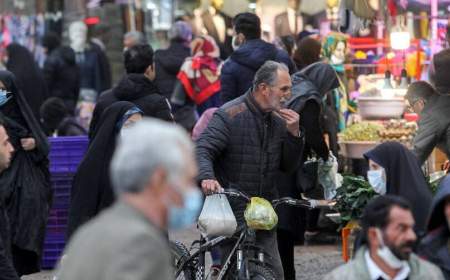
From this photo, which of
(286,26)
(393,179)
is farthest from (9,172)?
(286,26)

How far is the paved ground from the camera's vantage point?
11.6 m

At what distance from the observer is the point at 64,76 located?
1811cm

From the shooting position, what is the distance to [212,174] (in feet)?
28.0

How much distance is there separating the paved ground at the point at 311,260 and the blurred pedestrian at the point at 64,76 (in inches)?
189

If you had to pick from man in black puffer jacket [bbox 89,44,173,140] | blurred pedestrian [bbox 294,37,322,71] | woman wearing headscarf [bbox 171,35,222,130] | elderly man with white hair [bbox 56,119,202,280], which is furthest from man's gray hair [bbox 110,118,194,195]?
woman wearing headscarf [bbox 171,35,222,130]

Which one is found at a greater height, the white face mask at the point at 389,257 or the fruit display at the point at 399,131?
the white face mask at the point at 389,257

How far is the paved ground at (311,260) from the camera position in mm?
11555

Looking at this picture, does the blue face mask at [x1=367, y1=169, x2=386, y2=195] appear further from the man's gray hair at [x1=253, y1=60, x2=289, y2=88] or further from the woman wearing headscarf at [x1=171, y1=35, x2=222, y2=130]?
the woman wearing headscarf at [x1=171, y1=35, x2=222, y2=130]

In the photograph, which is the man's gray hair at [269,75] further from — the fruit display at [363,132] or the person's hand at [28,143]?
the fruit display at [363,132]

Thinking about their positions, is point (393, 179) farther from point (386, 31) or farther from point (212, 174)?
point (386, 31)

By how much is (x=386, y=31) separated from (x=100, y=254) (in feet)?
37.8

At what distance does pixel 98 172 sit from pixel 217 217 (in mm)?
789

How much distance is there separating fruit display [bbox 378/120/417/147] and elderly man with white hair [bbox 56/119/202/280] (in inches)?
283

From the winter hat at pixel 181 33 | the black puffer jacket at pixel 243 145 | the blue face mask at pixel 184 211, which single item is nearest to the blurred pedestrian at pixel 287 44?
the winter hat at pixel 181 33
